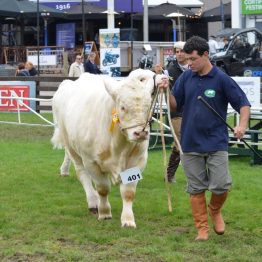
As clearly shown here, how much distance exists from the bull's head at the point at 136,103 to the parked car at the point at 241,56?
1992 centimetres

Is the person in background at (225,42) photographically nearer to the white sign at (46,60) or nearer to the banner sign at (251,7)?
the banner sign at (251,7)

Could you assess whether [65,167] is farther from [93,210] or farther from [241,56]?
[241,56]

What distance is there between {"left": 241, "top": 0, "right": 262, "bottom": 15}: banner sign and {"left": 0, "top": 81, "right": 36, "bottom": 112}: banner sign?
45.7 feet

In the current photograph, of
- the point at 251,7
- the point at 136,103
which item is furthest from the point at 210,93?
the point at 251,7

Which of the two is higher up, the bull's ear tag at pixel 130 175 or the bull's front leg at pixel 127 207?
the bull's ear tag at pixel 130 175

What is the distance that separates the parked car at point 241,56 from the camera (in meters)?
28.1

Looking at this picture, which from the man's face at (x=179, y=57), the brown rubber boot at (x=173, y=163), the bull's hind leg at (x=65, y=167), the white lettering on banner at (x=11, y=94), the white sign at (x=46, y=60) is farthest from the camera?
the white sign at (x=46, y=60)

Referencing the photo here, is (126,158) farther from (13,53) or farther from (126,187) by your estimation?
(13,53)

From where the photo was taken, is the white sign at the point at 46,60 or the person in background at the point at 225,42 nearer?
the person in background at the point at 225,42

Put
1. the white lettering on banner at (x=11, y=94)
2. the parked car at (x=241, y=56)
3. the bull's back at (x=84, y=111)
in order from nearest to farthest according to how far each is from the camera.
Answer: the bull's back at (x=84, y=111), the white lettering on banner at (x=11, y=94), the parked car at (x=241, y=56)

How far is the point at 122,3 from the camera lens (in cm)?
4141

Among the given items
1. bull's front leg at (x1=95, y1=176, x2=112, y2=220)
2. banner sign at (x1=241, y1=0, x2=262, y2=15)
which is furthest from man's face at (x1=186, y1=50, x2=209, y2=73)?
banner sign at (x1=241, y1=0, x2=262, y2=15)

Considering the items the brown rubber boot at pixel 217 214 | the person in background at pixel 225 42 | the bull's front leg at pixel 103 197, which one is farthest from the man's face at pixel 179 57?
the person in background at pixel 225 42

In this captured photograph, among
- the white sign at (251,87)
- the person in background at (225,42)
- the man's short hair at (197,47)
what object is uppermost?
the man's short hair at (197,47)
